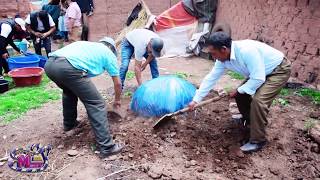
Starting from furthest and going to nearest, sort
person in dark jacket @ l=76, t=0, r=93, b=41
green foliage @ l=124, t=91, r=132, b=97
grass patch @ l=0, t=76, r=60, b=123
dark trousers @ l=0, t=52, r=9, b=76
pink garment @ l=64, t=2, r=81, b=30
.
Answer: person in dark jacket @ l=76, t=0, r=93, b=41
pink garment @ l=64, t=2, r=81, b=30
dark trousers @ l=0, t=52, r=9, b=76
green foliage @ l=124, t=91, r=132, b=97
grass patch @ l=0, t=76, r=60, b=123

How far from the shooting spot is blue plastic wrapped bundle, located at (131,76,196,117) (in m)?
4.66

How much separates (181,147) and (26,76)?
13.4 feet

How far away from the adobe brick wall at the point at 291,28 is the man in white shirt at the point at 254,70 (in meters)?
2.48

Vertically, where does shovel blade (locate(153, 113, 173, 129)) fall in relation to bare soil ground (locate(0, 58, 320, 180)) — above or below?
above

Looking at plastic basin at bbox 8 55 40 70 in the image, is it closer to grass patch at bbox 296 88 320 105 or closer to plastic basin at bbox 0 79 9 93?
plastic basin at bbox 0 79 9 93

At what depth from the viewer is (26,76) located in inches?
268

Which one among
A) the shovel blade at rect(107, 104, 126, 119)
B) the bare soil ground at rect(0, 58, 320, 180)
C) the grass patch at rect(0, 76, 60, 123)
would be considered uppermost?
the shovel blade at rect(107, 104, 126, 119)

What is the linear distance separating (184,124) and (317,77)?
290 cm

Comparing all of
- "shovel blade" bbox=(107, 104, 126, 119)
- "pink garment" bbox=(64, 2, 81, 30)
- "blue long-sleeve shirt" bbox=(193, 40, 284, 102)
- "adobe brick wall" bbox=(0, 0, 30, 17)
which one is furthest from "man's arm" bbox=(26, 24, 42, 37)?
"blue long-sleeve shirt" bbox=(193, 40, 284, 102)

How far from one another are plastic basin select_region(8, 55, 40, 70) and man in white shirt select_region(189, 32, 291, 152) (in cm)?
458

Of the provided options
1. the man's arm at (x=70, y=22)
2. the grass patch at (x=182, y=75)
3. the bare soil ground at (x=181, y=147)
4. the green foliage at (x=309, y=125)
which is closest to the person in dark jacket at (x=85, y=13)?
the man's arm at (x=70, y=22)

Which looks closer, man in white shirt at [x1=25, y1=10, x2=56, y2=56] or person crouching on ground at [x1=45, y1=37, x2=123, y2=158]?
person crouching on ground at [x1=45, y1=37, x2=123, y2=158]

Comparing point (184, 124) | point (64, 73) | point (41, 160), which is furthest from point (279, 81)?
point (41, 160)

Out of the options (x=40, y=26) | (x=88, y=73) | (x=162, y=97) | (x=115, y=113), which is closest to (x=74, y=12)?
(x=40, y=26)
